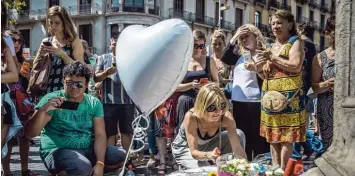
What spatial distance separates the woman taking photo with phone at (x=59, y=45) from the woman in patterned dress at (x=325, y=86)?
6.81 ft

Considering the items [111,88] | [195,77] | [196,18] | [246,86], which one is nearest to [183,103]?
[195,77]

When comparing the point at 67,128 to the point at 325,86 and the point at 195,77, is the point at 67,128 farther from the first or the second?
the point at 325,86

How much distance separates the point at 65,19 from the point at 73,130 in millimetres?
1179

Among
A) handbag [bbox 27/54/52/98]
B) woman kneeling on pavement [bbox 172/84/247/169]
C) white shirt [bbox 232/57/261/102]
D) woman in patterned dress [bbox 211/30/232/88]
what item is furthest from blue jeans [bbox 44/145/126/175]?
woman in patterned dress [bbox 211/30/232/88]

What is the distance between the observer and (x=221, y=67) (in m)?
6.05

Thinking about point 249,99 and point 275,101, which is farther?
point 249,99

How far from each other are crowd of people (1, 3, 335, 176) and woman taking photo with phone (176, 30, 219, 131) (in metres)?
0.01

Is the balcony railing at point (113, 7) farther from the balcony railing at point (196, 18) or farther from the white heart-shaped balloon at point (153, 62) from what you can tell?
the white heart-shaped balloon at point (153, 62)

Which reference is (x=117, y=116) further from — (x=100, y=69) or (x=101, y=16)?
(x=101, y=16)

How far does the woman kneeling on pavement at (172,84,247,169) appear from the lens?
12.3 ft

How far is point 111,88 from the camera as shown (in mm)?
5383

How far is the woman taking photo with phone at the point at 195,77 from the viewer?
4938 mm

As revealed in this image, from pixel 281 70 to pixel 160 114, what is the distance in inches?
65.6

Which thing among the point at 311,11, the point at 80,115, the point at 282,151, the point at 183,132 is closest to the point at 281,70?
the point at 282,151
